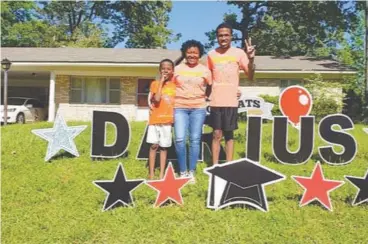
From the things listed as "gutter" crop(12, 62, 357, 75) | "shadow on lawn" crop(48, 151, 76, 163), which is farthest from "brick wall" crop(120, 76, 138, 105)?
"shadow on lawn" crop(48, 151, 76, 163)

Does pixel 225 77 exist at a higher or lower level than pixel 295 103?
higher

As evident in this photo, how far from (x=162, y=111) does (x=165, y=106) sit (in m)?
0.07

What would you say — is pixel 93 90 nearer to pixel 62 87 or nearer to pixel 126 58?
pixel 62 87

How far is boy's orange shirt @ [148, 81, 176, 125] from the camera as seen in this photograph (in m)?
5.22

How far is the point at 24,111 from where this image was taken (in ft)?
61.1

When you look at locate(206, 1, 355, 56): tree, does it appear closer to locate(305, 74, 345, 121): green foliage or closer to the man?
locate(305, 74, 345, 121): green foliage

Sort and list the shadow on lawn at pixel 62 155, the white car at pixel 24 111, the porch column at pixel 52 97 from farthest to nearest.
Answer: the white car at pixel 24 111, the porch column at pixel 52 97, the shadow on lawn at pixel 62 155

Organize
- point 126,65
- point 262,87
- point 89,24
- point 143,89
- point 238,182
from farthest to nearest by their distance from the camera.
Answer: point 89,24 < point 143,89 < point 262,87 < point 126,65 < point 238,182

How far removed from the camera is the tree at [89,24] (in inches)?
1232

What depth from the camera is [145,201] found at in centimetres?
489

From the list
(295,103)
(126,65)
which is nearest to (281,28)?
(126,65)

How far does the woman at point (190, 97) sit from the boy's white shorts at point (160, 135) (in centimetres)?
18

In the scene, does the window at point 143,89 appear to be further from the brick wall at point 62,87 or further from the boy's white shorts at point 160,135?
the boy's white shorts at point 160,135

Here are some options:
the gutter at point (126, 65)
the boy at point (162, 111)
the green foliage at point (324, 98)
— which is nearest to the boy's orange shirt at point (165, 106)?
the boy at point (162, 111)
